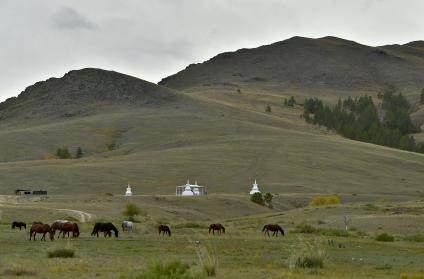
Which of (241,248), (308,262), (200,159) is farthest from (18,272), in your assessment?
(200,159)

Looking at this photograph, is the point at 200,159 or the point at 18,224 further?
the point at 200,159

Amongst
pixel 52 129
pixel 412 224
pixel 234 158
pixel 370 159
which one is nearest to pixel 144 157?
pixel 234 158

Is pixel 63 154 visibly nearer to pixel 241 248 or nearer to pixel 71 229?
pixel 71 229

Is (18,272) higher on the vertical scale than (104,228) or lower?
higher

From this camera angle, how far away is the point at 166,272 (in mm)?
17281

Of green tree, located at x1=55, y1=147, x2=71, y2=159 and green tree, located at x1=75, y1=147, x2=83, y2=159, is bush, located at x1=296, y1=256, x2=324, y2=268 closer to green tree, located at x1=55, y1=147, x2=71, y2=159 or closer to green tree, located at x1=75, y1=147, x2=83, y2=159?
green tree, located at x1=55, y1=147, x2=71, y2=159

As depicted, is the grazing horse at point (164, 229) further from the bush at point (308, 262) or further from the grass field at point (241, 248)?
the bush at point (308, 262)

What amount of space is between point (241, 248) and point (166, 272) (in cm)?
Result: 1533

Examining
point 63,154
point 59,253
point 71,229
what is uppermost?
point 59,253

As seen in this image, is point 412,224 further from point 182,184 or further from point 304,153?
point 304,153

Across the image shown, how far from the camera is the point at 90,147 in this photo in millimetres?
156000

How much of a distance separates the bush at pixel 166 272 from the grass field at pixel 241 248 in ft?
3.49

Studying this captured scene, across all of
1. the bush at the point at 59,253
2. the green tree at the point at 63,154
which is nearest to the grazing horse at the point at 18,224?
the bush at the point at 59,253

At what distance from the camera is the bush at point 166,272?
55.2ft
